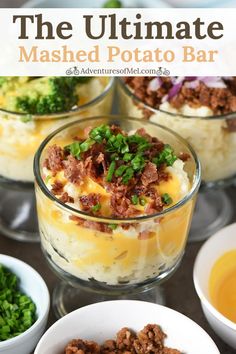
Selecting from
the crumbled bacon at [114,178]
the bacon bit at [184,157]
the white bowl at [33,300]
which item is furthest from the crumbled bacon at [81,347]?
the bacon bit at [184,157]

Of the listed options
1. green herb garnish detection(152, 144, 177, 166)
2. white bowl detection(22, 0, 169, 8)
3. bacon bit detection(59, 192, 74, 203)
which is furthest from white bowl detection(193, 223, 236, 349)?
white bowl detection(22, 0, 169, 8)

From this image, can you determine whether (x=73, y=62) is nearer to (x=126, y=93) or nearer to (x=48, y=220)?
(x=126, y=93)

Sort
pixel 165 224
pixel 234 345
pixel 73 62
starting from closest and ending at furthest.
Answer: pixel 165 224 < pixel 234 345 < pixel 73 62

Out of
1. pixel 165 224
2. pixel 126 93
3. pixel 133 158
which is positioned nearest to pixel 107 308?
pixel 165 224

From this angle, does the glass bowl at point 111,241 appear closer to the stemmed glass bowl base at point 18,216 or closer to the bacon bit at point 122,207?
the bacon bit at point 122,207

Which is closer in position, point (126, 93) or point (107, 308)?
point (107, 308)

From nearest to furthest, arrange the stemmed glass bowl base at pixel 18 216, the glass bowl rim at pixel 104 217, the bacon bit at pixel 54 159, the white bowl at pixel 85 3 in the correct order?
the glass bowl rim at pixel 104 217 < the bacon bit at pixel 54 159 < the stemmed glass bowl base at pixel 18 216 < the white bowl at pixel 85 3

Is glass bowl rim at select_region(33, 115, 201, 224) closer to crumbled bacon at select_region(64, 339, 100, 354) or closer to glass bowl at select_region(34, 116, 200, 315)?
glass bowl at select_region(34, 116, 200, 315)
